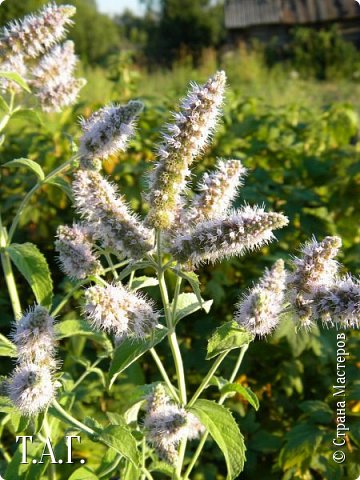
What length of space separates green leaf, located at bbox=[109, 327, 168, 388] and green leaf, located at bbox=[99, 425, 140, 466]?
0.12 metres

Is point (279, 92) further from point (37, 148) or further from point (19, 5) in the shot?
point (37, 148)

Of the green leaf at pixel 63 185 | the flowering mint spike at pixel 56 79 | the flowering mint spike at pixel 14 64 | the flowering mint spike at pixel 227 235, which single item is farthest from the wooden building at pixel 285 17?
the flowering mint spike at pixel 227 235

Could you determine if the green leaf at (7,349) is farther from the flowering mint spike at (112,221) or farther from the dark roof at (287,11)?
the dark roof at (287,11)

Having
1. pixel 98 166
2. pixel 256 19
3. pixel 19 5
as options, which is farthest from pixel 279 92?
pixel 98 166

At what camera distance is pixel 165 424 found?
1604 millimetres

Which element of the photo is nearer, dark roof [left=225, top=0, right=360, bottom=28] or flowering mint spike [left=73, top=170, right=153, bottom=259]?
flowering mint spike [left=73, top=170, right=153, bottom=259]

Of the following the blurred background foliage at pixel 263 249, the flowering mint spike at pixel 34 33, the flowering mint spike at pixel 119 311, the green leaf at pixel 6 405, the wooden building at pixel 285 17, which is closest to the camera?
the flowering mint spike at pixel 119 311

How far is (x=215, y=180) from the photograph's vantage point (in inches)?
58.7

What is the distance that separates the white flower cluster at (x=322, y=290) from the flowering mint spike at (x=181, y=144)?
1.11 feet

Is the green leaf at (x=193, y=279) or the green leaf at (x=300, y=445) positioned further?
the green leaf at (x=300, y=445)

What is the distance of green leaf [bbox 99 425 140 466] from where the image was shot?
58.9 inches

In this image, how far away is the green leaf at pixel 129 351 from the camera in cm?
148

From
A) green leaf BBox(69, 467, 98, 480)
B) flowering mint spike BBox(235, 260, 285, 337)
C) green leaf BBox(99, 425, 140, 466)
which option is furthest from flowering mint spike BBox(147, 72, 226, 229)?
green leaf BBox(69, 467, 98, 480)

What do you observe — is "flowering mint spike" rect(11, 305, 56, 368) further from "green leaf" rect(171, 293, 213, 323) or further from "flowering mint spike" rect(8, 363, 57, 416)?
"green leaf" rect(171, 293, 213, 323)
